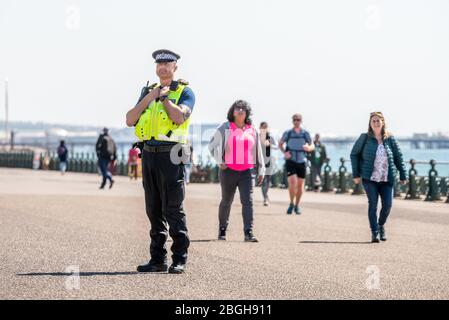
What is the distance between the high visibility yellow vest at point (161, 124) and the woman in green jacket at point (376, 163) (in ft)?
15.5

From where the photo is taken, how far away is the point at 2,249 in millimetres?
11633

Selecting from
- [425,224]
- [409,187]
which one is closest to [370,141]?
[425,224]

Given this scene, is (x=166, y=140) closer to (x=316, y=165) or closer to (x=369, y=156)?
(x=369, y=156)

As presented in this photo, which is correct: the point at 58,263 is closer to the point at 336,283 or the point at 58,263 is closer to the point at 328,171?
the point at 336,283

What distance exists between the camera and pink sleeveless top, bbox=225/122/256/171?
44.1 ft

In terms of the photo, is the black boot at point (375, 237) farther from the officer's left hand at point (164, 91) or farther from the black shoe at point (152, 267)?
the officer's left hand at point (164, 91)

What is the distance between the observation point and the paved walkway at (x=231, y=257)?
8.46 m

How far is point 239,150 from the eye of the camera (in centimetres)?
1345

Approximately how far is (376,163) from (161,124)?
5.03 m

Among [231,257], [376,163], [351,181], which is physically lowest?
[231,257]

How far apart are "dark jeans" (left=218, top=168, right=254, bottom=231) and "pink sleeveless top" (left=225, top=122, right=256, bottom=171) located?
0.30ft

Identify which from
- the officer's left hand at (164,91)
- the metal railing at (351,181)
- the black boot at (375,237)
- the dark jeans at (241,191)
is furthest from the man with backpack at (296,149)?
the officer's left hand at (164,91)

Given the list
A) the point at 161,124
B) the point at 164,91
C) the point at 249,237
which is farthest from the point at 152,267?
the point at 249,237
